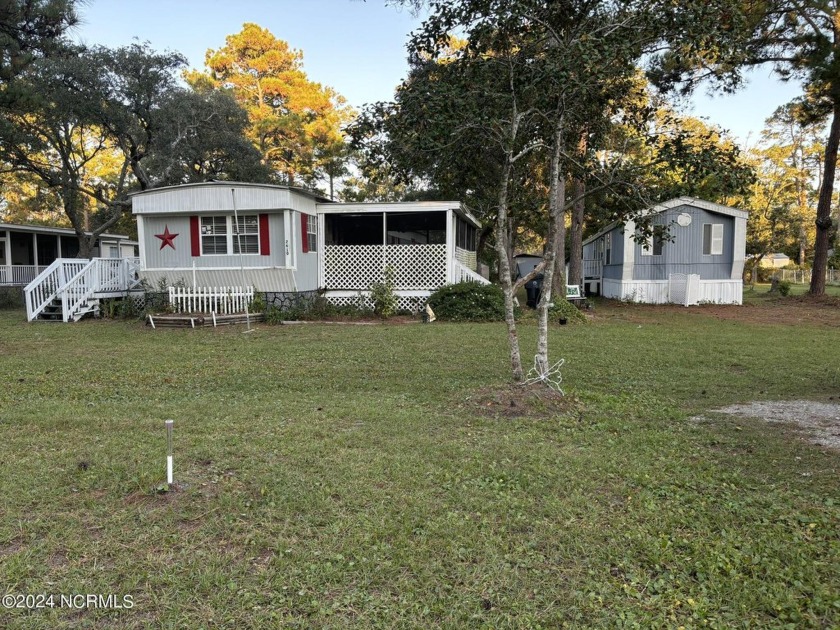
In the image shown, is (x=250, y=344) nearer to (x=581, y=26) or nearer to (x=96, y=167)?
(x=581, y=26)

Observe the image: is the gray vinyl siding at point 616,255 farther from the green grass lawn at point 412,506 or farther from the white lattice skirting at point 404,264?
the green grass lawn at point 412,506

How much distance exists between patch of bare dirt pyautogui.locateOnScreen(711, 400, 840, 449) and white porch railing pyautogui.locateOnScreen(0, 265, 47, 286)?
23.5m

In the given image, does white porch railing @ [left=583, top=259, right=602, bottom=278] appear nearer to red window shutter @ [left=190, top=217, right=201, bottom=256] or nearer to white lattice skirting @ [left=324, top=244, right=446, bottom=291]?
white lattice skirting @ [left=324, top=244, right=446, bottom=291]

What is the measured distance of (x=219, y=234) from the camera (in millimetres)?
14078

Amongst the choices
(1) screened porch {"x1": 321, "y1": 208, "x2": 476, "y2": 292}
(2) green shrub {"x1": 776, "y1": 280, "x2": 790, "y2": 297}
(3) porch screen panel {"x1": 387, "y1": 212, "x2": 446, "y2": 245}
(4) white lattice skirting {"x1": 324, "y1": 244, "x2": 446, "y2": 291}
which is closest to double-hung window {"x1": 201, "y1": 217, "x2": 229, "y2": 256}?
(1) screened porch {"x1": 321, "y1": 208, "x2": 476, "y2": 292}

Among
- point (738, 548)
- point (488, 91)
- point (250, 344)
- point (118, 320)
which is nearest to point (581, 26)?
point (488, 91)

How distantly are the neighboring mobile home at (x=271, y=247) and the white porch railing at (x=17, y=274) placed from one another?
10.1m

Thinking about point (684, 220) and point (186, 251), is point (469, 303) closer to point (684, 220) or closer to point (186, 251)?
point (186, 251)

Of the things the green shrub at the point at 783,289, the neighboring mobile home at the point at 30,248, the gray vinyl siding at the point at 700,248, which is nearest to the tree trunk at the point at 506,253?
the gray vinyl siding at the point at 700,248

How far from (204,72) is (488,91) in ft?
103

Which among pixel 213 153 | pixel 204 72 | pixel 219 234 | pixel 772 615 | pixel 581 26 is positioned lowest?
pixel 772 615

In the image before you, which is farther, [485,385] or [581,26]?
[485,385]

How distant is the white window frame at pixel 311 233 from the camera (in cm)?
1464

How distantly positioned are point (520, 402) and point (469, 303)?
825cm
